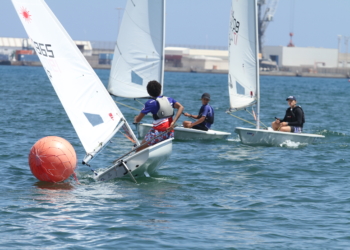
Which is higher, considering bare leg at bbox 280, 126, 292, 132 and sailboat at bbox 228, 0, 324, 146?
sailboat at bbox 228, 0, 324, 146

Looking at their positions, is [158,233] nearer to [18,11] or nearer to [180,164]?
[18,11]

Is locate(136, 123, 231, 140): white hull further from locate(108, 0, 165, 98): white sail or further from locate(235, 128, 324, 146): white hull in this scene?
locate(108, 0, 165, 98): white sail

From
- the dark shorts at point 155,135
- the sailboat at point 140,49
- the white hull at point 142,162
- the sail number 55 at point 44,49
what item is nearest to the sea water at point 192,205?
the white hull at point 142,162

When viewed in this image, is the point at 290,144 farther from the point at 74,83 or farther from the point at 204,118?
the point at 74,83

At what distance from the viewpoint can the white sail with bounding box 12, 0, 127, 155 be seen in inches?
382

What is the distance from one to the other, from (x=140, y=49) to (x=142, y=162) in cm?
856

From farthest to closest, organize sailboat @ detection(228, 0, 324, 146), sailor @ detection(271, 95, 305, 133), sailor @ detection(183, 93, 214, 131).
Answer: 1. sailboat @ detection(228, 0, 324, 146)
2. sailor @ detection(271, 95, 305, 133)
3. sailor @ detection(183, 93, 214, 131)

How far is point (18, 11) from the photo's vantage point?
965cm

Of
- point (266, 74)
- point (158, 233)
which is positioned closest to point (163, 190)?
point (158, 233)

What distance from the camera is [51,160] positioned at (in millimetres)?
9789

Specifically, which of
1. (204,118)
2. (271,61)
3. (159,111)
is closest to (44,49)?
(159,111)

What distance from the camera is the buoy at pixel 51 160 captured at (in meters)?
9.78

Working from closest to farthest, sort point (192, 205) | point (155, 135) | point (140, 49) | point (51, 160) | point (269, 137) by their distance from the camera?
1. point (192, 205)
2. point (51, 160)
3. point (155, 135)
4. point (269, 137)
5. point (140, 49)

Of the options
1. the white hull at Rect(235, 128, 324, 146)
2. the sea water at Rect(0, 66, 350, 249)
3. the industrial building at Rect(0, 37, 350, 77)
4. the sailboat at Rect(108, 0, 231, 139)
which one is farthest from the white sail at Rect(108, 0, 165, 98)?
the industrial building at Rect(0, 37, 350, 77)
